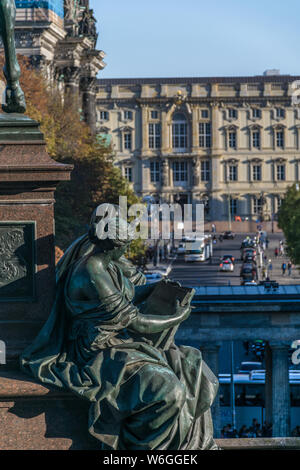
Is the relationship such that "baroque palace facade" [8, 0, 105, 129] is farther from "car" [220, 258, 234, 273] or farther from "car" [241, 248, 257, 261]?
"car" [241, 248, 257, 261]

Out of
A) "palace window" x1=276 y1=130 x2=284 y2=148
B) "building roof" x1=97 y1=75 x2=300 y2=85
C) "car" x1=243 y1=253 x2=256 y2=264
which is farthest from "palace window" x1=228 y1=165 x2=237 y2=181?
"car" x1=243 y1=253 x2=256 y2=264

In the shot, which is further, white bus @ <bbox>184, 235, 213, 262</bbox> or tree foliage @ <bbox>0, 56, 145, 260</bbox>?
white bus @ <bbox>184, 235, 213, 262</bbox>

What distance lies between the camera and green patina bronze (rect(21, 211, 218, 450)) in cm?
944

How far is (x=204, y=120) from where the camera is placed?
14400 cm

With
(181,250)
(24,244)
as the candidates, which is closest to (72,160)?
(181,250)

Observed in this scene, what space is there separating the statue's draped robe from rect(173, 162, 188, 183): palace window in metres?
135

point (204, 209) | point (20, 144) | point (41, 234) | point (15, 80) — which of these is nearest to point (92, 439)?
point (41, 234)

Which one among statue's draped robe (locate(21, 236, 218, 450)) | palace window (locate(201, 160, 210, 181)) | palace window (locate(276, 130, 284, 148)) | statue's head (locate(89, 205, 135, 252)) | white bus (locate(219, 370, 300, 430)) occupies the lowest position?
white bus (locate(219, 370, 300, 430))

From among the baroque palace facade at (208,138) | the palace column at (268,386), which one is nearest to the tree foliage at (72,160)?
the palace column at (268,386)

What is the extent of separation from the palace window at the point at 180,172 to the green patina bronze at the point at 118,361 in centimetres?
13524

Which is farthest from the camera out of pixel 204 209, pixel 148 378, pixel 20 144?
pixel 204 209

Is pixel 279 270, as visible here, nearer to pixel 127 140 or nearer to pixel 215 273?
pixel 215 273
